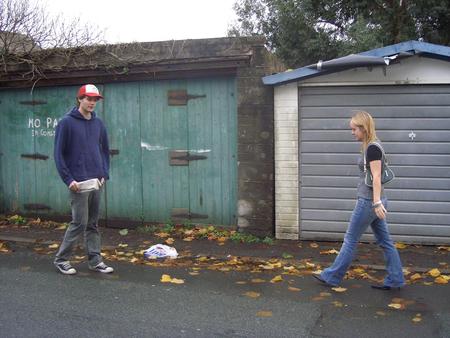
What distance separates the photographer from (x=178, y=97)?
26.2ft

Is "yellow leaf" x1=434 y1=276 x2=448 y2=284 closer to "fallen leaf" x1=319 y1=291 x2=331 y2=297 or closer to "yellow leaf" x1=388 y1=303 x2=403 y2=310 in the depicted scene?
"yellow leaf" x1=388 y1=303 x2=403 y2=310

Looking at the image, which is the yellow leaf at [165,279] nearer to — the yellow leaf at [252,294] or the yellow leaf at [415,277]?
the yellow leaf at [252,294]

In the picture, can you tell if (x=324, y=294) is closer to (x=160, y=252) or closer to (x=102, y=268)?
(x=160, y=252)

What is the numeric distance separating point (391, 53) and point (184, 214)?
380 cm

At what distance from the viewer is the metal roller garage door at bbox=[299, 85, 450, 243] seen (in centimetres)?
712

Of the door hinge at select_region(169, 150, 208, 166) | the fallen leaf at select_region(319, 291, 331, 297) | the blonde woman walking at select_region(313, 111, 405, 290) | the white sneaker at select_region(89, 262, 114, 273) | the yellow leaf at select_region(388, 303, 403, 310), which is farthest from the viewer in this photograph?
the door hinge at select_region(169, 150, 208, 166)

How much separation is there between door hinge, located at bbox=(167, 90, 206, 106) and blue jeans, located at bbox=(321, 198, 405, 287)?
3.54m

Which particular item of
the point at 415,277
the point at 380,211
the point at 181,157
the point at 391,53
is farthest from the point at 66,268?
the point at 391,53

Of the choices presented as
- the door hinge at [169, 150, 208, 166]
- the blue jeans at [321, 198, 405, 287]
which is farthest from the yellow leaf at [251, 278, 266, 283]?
the door hinge at [169, 150, 208, 166]

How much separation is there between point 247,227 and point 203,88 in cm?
217

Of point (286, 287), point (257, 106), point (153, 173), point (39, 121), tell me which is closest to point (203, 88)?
point (257, 106)

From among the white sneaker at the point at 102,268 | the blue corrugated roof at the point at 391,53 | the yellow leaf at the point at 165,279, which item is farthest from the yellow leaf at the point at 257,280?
the blue corrugated roof at the point at 391,53

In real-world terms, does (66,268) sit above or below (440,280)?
above

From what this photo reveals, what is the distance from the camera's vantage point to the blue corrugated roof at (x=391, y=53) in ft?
22.2
